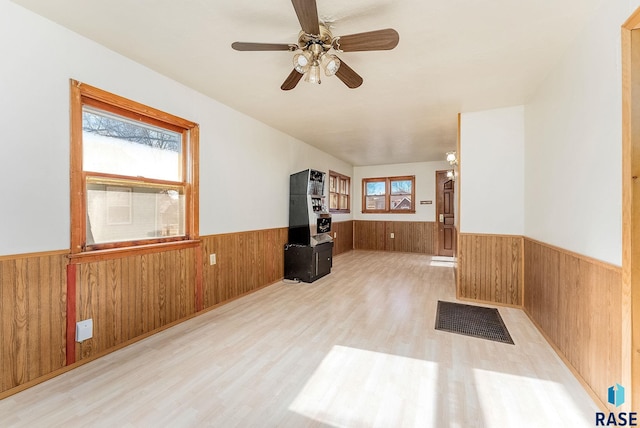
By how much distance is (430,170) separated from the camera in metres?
7.27

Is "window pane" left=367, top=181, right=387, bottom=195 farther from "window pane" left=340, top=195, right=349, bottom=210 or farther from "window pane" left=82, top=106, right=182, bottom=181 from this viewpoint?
"window pane" left=82, top=106, right=182, bottom=181

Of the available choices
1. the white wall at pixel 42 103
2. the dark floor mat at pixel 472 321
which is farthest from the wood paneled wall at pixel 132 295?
the dark floor mat at pixel 472 321

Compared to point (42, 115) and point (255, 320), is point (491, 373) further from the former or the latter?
point (42, 115)

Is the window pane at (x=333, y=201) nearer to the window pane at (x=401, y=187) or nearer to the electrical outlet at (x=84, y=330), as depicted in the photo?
the window pane at (x=401, y=187)

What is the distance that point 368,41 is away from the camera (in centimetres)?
180

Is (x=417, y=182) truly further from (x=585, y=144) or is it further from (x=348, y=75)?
(x=348, y=75)

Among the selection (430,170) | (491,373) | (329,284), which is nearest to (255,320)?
(329,284)

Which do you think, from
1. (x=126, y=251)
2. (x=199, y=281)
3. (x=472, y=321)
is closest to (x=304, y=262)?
(x=199, y=281)

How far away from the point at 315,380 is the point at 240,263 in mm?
2166

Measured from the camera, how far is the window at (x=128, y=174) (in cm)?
214

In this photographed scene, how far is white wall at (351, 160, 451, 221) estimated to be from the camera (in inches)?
286

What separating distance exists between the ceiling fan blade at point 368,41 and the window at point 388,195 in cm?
602

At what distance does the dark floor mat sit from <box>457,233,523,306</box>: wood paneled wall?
0.31 metres

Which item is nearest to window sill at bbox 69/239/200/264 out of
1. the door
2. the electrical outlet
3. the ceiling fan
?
the electrical outlet
